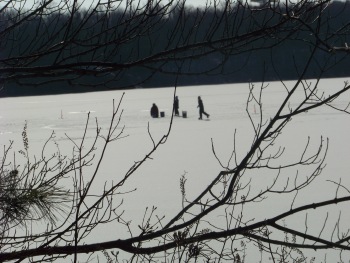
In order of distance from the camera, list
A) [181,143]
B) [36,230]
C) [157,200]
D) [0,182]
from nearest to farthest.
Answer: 1. [0,182]
2. [36,230]
3. [157,200]
4. [181,143]

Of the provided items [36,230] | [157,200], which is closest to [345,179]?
[157,200]

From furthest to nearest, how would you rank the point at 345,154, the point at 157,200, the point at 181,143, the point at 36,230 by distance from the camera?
the point at 181,143, the point at 345,154, the point at 157,200, the point at 36,230

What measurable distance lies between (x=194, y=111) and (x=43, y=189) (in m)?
30.9

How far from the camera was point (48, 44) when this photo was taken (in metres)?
3.71

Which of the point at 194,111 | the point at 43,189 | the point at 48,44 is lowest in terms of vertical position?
the point at 194,111

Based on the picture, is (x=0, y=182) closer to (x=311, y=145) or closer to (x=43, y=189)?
(x=43, y=189)

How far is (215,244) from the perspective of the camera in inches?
302

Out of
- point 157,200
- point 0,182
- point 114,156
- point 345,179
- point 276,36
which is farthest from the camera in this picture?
point 114,156

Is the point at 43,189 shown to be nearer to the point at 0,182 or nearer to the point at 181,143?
the point at 0,182

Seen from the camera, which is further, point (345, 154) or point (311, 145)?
point (311, 145)

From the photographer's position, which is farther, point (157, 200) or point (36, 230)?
point (157, 200)

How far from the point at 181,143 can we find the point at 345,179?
8.06 meters

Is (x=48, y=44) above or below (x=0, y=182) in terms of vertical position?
above

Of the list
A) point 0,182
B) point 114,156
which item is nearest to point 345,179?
point 114,156
